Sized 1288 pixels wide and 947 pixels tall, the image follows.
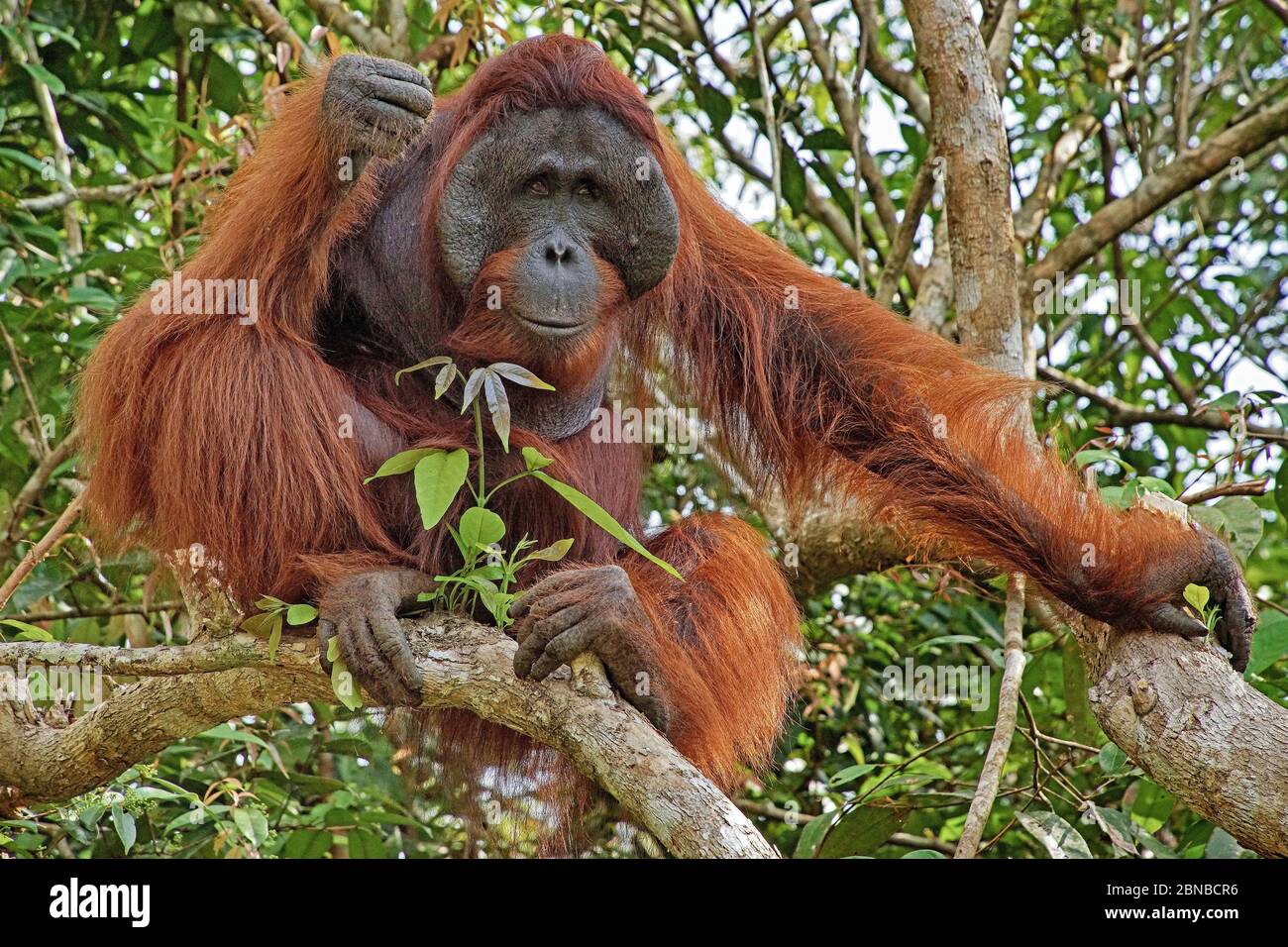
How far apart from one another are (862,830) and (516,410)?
1392 millimetres

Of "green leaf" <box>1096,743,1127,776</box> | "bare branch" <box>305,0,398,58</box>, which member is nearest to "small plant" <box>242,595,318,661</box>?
"green leaf" <box>1096,743,1127,776</box>

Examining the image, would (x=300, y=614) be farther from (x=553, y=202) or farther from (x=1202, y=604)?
(x=1202, y=604)

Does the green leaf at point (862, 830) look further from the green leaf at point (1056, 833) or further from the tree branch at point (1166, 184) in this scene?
the tree branch at point (1166, 184)

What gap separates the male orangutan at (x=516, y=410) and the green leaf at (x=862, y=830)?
0.26 meters

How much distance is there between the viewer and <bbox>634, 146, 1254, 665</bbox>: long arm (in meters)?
3.47

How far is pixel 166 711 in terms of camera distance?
9.75ft

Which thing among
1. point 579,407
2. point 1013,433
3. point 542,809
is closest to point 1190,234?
point 1013,433

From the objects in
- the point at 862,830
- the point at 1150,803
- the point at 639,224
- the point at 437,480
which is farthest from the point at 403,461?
the point at 1150,803

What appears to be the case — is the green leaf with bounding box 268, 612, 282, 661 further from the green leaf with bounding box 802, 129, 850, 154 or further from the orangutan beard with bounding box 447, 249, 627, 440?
the green leaf with bounding box 802, 129, 850, 154

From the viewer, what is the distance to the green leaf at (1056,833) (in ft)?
10.7

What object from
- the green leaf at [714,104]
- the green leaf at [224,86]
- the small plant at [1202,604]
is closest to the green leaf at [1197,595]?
the small plant at [1202,604]

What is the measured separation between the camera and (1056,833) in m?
3.31

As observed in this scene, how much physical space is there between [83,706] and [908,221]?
2788 millimetres
